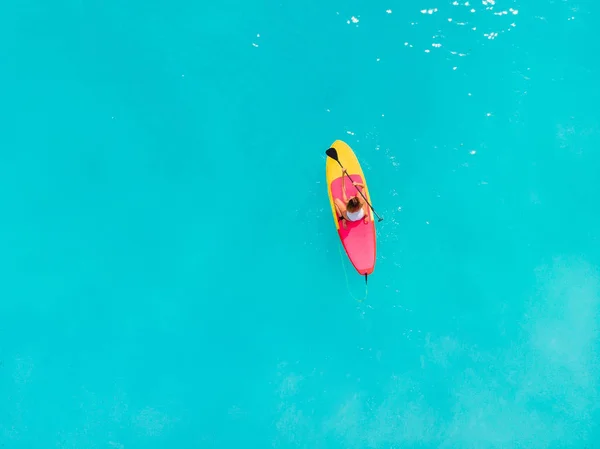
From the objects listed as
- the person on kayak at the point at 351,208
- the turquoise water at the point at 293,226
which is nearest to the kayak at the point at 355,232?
the person on kayak at the point at 351,208

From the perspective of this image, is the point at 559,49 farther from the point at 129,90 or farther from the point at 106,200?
the point at 106,200

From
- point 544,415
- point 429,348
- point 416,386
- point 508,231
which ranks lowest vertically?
point 544,415

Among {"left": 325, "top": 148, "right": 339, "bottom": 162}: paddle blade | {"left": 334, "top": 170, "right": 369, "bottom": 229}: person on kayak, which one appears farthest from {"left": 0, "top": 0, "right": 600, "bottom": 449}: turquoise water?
{"left": 334, "top": 170, "right": 369, "bottom": 229}: person on kayak

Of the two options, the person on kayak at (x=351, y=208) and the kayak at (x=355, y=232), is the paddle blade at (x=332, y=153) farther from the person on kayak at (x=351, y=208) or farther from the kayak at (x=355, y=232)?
the person on kayak at (x=351, y=208)

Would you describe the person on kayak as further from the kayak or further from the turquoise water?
the turquoise water

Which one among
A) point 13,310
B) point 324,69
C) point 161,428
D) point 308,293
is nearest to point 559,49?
point 324,69
